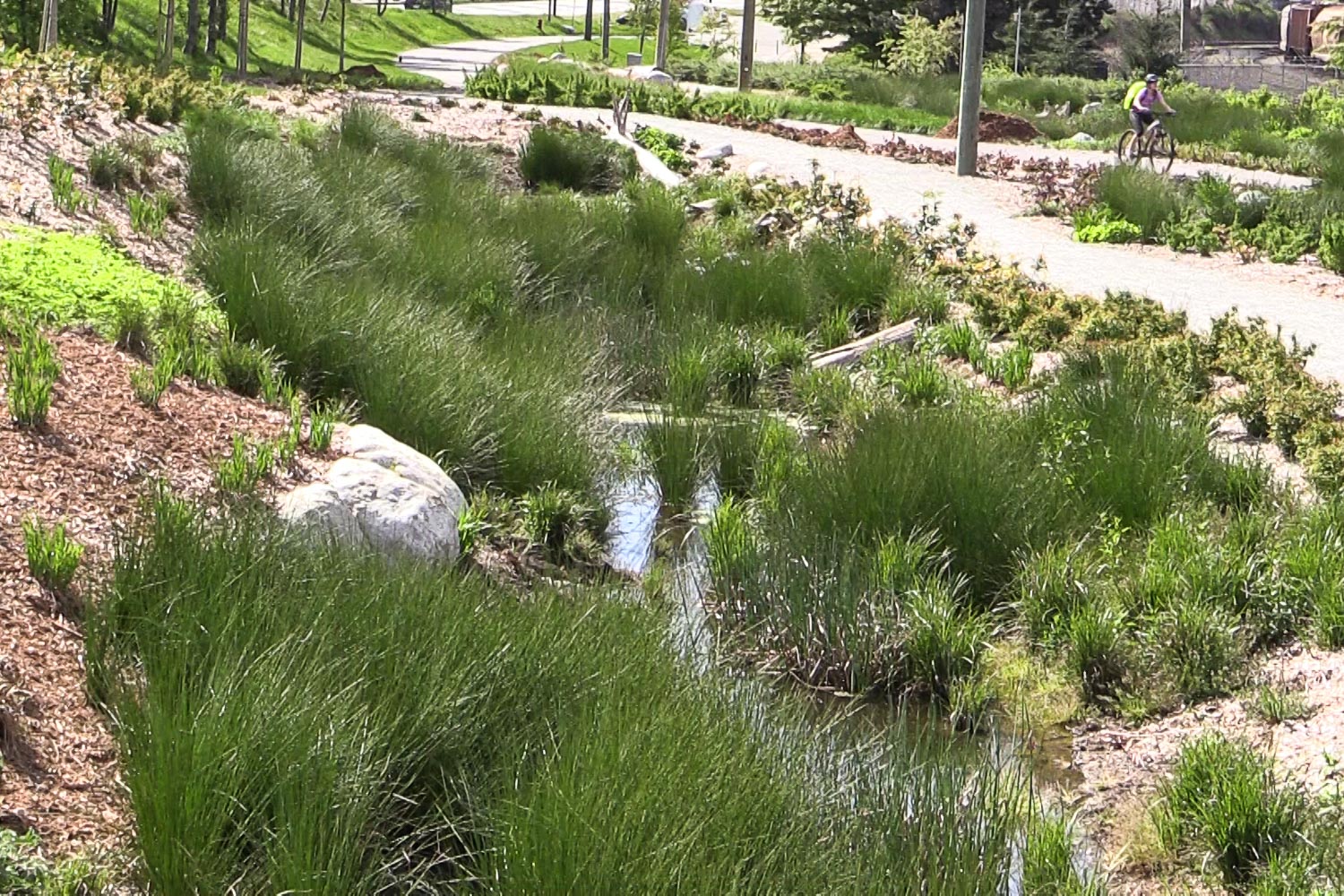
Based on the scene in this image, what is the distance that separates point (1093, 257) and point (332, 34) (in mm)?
42262

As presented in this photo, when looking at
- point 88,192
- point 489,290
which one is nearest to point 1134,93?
point 489,290

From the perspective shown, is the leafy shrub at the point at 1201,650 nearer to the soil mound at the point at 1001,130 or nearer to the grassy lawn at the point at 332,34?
the soil mound at the point at 1001,130

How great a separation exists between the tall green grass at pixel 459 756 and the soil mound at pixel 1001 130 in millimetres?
24290

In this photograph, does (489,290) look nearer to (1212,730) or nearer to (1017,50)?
(1212,730)

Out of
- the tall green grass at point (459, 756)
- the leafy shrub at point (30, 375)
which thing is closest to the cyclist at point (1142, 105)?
the leafy shrub at point (30, 375)

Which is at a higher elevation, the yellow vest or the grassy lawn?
the grassy lawn

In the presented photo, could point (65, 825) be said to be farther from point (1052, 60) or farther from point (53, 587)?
point (1052, 60)

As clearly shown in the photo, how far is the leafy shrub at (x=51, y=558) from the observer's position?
18.8ft

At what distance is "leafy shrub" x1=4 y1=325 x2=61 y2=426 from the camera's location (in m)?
6.88

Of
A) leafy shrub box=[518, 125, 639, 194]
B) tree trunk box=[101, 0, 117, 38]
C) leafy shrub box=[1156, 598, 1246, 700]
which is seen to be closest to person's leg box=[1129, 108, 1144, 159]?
leafy shrub box=[518, 125, 639, 194]

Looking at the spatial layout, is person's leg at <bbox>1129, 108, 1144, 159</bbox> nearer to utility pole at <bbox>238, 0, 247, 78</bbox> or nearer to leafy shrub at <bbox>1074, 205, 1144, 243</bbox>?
leafy shrub at <bbox>1074, 205, 1144, 243</bbox>

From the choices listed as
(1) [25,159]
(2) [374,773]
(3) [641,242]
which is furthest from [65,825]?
(3) [641,242]

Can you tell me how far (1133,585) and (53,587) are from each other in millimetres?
4425

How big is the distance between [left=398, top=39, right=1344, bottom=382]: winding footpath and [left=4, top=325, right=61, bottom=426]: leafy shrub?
7521 mm
